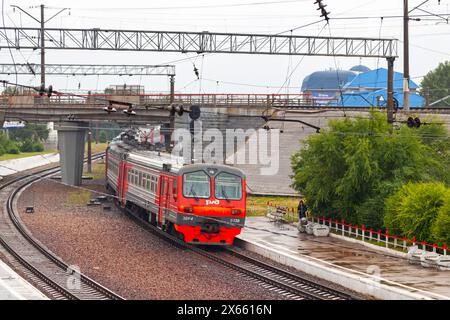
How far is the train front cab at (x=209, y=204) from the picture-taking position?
28.0 m

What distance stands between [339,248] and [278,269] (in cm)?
449

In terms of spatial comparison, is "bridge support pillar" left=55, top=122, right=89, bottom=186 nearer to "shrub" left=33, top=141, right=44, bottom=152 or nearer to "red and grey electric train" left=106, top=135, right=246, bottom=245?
"red and grey electric train" left=106, top=135, right=246, bottom=245

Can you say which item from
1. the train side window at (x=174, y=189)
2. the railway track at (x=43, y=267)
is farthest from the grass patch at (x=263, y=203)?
the train side window at (x=174, y=189)

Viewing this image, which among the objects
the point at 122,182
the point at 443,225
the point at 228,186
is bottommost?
the point at 443,225

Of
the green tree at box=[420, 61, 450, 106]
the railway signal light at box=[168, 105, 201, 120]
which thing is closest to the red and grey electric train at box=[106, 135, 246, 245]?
the railway signal light at box=[168, 105, 201, 120]

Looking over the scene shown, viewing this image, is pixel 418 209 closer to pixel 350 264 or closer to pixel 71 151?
pixel 350 264

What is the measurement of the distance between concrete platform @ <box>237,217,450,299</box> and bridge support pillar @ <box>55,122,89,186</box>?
90.5 ft

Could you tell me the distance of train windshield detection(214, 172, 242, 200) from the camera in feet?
93.1

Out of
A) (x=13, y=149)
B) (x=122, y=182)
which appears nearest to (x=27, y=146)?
(x=13, y=149)

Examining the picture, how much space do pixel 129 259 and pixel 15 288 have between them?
582cm

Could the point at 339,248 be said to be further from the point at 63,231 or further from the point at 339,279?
the point at 63,231

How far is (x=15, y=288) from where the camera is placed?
70.8ft

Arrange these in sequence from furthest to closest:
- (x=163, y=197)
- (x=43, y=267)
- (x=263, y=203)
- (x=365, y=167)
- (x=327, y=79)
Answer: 1. (x=327, y=79)
2. (x=263, y=203)
3. (x=365, y=167)
4. (x=163, y=197)
5. (x=43, y=267)

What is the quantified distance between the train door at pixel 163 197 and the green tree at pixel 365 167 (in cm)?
667
